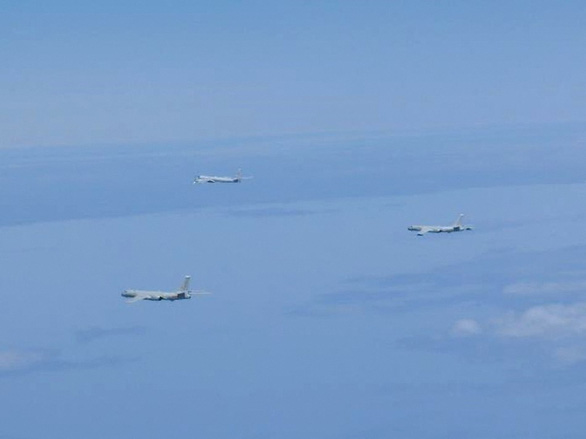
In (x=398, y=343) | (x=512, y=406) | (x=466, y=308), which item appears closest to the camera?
(x=512, y=406)

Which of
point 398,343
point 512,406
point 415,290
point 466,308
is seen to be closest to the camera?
point 512,406

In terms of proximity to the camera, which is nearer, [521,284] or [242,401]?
[242,401]

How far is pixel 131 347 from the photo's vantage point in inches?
4589

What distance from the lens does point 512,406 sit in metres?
100

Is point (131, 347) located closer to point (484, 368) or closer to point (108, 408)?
point (108, 408)

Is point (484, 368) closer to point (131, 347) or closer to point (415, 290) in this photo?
point (415, 290)

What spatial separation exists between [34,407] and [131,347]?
15.6m

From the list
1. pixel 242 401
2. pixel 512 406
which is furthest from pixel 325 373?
pixel 512 406

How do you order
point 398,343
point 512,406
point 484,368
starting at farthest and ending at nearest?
point 398,343, point 484,368, point 512,406

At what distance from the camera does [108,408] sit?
337ft

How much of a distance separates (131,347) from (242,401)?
19018 mm

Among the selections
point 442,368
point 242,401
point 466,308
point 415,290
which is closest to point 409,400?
point 442,368

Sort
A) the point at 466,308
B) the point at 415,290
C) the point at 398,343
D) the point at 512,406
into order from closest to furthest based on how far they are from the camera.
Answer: the point at 512,406
the point at 398,343
the point at 466,308
the point at 415,290

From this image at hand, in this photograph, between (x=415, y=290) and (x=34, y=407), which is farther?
(x=415, y=290)
